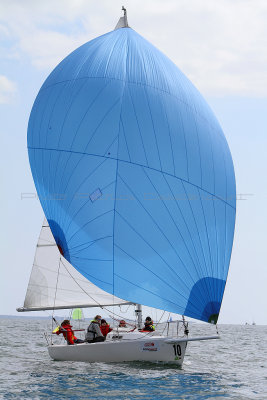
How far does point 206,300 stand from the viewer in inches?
601

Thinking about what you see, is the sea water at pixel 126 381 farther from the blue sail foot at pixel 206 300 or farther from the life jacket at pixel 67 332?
the blue sail foot at pixel 206 300

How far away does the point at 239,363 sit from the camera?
20.1 meters

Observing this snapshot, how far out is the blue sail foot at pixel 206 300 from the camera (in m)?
15.1

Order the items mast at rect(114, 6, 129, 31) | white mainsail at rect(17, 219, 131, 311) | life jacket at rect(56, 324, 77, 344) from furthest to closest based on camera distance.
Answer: white mainsail at rect(17, 219, 131, 311), mast at rect(114, 6, 129, 31), life jacket at rect(56, 324, 77, 344)

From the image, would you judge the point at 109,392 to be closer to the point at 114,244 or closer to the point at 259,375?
the point at 114,244

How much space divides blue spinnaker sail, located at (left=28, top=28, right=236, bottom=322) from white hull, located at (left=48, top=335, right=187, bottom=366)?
1037 mm

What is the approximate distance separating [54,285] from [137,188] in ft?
18.0

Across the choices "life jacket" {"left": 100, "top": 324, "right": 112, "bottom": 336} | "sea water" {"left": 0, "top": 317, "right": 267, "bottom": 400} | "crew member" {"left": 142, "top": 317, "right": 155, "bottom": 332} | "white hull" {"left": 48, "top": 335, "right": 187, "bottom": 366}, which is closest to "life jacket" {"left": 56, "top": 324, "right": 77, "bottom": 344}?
"sea water" {"left": 0, "top": 317, "right": 267, "bottom": 400}

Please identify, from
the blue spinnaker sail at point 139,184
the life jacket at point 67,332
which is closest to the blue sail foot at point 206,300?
the blue spinnaker sail at point 139,184

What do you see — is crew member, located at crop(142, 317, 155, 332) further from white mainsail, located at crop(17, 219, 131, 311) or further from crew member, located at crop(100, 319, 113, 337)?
white mainsail, located at crop(17, 219, 131, 311)

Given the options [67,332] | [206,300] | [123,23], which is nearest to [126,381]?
[206,300]

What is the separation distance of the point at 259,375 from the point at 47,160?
8237mm

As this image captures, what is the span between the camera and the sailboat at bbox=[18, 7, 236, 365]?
596 inches

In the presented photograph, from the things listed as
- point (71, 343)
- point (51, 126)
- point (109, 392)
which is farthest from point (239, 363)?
point (51, 126)
